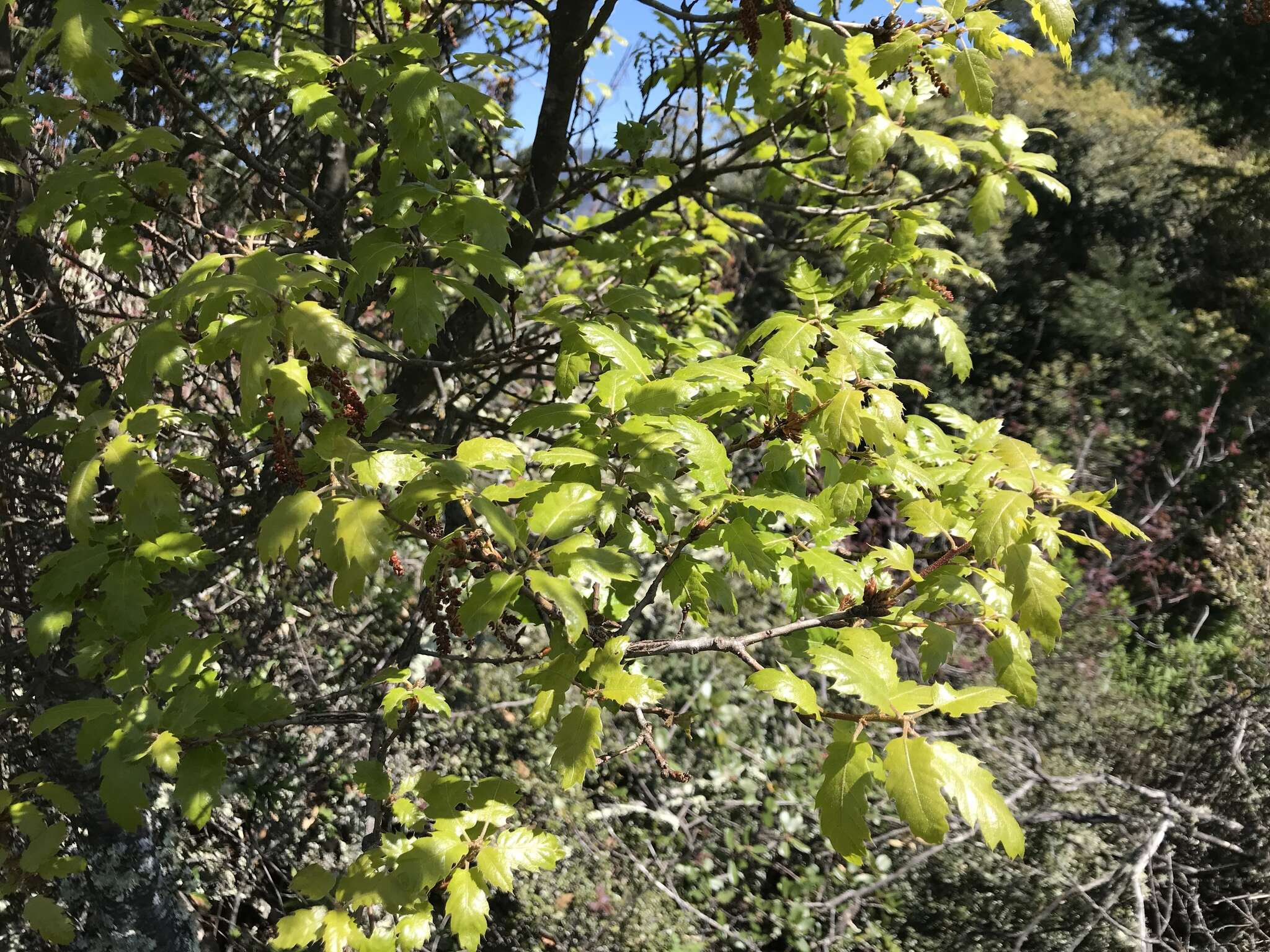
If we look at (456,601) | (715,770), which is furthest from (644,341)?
(715,770)

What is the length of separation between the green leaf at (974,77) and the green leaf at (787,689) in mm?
1671

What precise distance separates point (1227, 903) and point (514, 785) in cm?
408

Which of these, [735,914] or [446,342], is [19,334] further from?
[735,914]

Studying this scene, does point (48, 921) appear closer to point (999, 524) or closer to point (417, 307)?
point (417, 307)

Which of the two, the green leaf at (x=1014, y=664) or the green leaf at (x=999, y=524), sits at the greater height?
the green leaf at (x=999, y=524)

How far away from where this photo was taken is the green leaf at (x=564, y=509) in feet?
5.00

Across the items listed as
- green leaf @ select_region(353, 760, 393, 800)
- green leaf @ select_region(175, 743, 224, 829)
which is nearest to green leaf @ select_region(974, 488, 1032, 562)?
green leaf @ select_region(353, 760, 393, 800)

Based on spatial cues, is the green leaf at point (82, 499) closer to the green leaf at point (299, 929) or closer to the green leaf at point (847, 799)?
the green leaf at point (299, 929)

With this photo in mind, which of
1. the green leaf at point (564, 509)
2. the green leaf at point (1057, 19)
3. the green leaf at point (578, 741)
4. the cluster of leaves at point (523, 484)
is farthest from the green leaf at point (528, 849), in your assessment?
the green leaf at point (1057, 19)

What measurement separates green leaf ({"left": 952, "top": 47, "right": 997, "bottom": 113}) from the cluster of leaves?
0.01 meters

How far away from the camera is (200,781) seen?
6.29 feet

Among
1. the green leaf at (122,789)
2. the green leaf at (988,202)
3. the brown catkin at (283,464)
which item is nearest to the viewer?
the brown catkin at (283,464)

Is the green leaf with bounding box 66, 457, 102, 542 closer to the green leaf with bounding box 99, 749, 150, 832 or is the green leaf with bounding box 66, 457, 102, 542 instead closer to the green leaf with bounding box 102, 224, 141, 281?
the green leaf with bounding box 99, 749, 150, 832

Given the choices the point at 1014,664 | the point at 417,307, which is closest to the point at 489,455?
the point at 417,307
